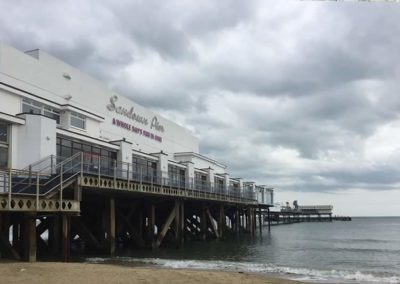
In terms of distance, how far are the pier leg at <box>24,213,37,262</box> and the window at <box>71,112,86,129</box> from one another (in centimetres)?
1227

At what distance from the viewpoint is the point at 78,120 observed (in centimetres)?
3281

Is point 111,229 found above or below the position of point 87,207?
Answer: below

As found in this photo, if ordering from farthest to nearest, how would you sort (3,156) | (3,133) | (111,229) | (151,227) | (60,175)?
(151,227), (111,229), (3,133), (3,156), (60,175)

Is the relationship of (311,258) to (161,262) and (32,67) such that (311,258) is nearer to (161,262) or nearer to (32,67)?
(161,262)

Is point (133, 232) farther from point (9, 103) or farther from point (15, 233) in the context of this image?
point (9, 103)

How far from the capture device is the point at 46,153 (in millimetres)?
26219

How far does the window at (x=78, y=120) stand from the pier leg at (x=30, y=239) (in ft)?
40.3

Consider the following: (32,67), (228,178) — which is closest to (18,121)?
(32,67)

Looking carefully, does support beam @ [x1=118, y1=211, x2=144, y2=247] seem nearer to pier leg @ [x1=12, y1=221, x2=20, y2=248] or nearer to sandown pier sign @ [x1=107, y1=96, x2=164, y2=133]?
pier leg @ [x1=12, y1=221, x2=20, y2=248]

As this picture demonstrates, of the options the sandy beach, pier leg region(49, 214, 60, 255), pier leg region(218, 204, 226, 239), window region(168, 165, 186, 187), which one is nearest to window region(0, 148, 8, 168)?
pier leg region(49, 214, 60, 255)

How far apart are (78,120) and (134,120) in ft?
36.9

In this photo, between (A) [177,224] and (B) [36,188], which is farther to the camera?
(A) [177,224]

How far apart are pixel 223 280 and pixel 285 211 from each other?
97.7 m

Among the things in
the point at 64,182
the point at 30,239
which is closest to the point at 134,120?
the point at 64,182
